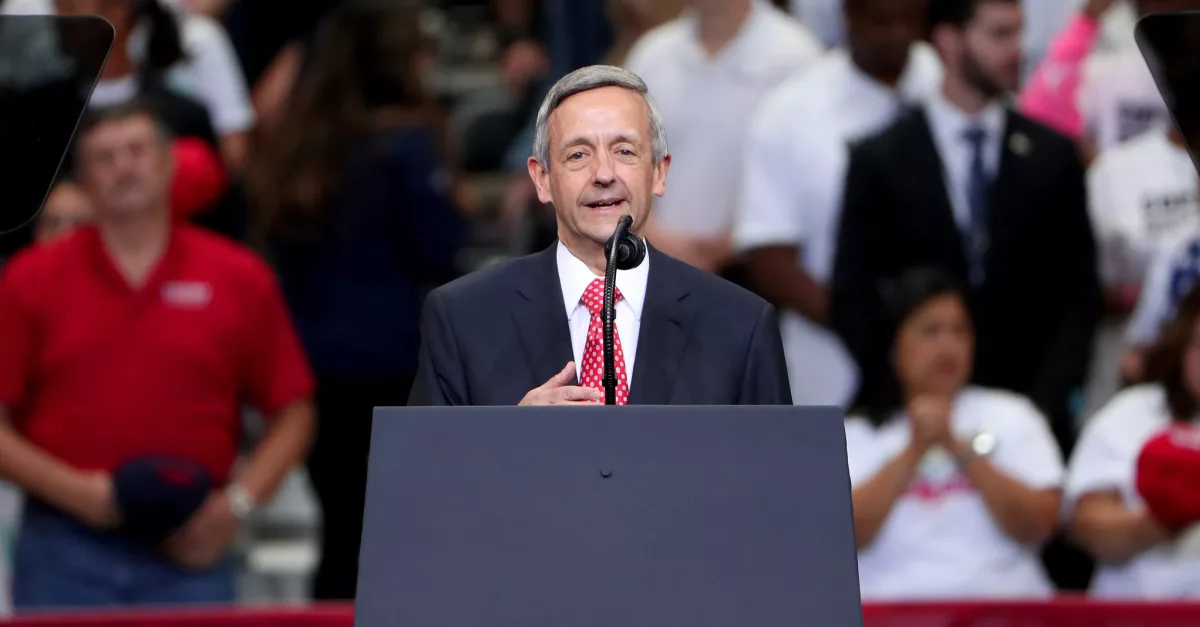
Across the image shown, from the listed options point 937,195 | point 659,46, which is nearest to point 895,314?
point 937,195

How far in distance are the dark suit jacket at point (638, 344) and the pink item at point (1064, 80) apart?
274 cm

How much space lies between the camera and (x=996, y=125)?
4344 millimetres

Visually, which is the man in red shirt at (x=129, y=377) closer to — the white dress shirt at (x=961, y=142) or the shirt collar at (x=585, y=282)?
the white dress shirt at (x=961, y=142)

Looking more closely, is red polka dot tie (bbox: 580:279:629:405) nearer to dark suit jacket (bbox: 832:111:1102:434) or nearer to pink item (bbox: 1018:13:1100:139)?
dark suit jacket (bbox: 832:111:1102:434)

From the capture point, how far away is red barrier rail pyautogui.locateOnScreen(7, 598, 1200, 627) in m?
3.30

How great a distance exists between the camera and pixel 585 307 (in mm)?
2346

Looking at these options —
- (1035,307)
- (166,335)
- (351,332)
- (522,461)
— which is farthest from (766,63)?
(522,461)

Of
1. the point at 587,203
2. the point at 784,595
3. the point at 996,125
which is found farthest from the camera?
the point at 996,125

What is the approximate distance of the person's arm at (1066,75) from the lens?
4.84 meters

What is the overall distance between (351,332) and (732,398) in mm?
2267

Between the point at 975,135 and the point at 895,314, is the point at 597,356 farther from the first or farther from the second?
the point at 975,135

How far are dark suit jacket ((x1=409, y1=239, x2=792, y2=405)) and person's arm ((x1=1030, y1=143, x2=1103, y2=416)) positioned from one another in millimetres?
2074

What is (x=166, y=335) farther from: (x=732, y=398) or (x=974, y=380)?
(x=732, y=398)

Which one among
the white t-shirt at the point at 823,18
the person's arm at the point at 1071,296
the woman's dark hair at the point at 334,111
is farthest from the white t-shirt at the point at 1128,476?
the woman's dark hair at the point at 334,111
